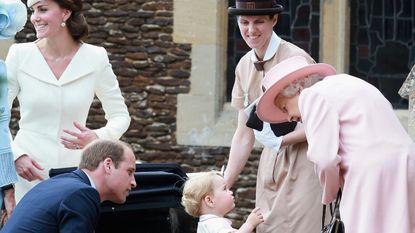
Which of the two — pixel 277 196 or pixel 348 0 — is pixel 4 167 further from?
pixel 348 0

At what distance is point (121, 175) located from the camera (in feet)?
20.4

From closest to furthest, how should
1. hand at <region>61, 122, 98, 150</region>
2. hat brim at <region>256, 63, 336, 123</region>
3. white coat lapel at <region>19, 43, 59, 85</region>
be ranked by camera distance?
hat brim at <region>256, 63, 336, 123</region> → hand at <region>61, 122, 98, 150</region> → white coat lapel at <region>19, 43, 59, 85</region>

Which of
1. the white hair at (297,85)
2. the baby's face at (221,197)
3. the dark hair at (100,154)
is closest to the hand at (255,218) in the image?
the baby's face at (221,197)

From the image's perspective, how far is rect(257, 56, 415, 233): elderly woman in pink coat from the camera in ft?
18.8

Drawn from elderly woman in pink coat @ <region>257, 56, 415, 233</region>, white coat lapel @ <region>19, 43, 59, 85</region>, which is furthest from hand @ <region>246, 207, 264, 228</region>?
white coat lapel @ <region>19, 43, 59, 85</region>

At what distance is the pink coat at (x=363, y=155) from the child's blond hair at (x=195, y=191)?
121cm

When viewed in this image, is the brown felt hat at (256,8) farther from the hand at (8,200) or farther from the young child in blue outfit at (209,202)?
the hand at (8,200)

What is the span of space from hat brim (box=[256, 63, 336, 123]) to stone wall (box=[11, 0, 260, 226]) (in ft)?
16.2

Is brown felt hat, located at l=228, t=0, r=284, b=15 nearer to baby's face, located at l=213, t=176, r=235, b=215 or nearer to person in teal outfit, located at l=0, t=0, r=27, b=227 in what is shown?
baby's face, located at l=213, t=176, r=235, b=215

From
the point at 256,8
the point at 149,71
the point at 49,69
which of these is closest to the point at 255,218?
the point at 256,8

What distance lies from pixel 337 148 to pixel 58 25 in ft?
7.21

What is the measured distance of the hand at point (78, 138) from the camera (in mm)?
7203

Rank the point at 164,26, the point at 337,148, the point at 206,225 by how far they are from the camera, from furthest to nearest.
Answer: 1. the point at 164,26
2. the point at 206,225
3. the point at 337,148

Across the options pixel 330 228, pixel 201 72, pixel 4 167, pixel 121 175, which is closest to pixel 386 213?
pixel 330 228
